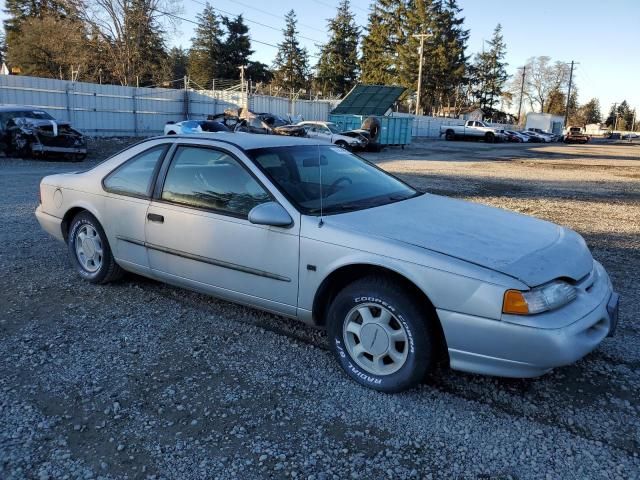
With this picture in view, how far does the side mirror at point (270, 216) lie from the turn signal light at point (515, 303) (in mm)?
1387

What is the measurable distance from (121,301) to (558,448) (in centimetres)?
354

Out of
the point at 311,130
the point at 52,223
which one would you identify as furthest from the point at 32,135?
the point at 52,223

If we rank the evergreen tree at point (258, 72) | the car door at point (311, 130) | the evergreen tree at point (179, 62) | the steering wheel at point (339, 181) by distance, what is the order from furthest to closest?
the evergreen tree at point (179, 62) → the evergreen tree at point (258, 72) → the car door at point (311, 130) → the steering wheel at point (339, 181)

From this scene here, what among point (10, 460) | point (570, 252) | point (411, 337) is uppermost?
point (570, 252)

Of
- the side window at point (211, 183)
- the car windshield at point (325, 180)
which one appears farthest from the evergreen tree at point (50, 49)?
the car windshield at point (325, 180)

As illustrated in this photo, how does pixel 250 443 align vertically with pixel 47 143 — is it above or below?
below

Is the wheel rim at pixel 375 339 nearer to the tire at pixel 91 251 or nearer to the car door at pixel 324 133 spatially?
the tire at pixel 91 251

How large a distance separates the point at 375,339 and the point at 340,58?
7280cm

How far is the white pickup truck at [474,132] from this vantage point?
1837 inches

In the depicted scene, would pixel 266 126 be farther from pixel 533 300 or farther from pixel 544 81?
pixel 544 81

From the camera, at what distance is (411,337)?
2.95 m

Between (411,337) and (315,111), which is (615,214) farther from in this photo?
(315,111)

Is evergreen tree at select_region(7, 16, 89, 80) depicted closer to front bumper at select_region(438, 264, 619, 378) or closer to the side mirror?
the side mirror

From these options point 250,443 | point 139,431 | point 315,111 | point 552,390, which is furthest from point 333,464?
point 315,111
